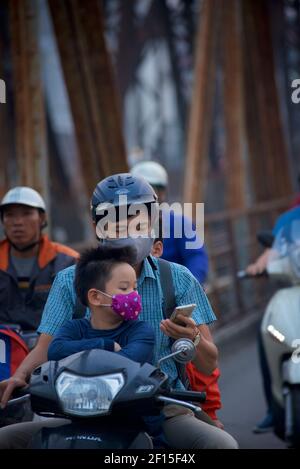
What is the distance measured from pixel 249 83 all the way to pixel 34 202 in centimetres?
1058

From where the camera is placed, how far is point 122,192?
4.14 metres

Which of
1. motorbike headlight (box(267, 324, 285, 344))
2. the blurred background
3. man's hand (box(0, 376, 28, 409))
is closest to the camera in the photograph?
man's hand (box(0, 376, 28, 409))

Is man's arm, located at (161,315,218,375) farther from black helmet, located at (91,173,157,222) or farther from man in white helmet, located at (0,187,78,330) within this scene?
man in white helmet, located at (0,187,78,330)

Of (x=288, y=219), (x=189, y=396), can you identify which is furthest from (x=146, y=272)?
(x=288, y=219)

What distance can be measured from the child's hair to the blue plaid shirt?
0.15 meters

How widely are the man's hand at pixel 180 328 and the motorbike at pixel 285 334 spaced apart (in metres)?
2.34

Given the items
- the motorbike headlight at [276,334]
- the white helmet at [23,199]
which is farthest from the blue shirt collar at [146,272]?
the motorbike headlight at [276,334]

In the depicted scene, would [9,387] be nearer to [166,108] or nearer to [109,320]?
[109,320]

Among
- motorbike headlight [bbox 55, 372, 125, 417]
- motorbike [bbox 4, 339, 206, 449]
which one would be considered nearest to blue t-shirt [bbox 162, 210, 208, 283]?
motorbike [bbox 4, 339, 206, 449]

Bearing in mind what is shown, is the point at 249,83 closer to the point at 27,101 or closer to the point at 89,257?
the point at 27,101

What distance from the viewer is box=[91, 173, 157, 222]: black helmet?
4.12 meters

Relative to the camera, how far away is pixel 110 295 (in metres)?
3.67

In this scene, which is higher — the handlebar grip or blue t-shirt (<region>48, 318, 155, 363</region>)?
blue t-shirt (<region>48, 318, 155, 363</region>)

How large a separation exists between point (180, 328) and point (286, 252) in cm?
316
